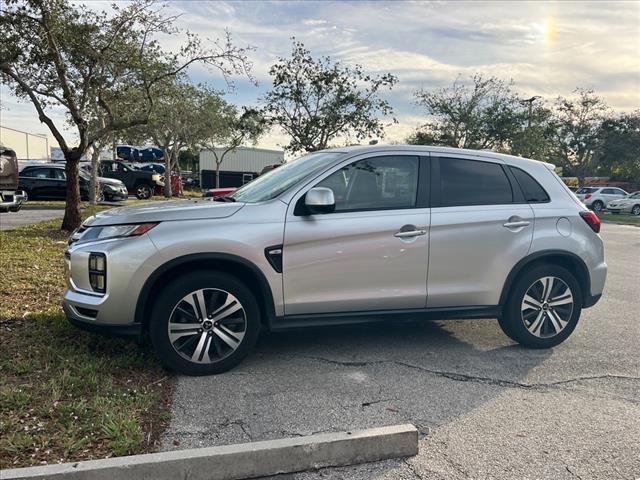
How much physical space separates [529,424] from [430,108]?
31001mm

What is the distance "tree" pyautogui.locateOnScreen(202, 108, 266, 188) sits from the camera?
29562mm

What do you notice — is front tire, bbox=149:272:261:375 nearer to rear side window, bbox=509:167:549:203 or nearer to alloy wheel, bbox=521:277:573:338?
alloy wheel, bbox=521:277:573:338

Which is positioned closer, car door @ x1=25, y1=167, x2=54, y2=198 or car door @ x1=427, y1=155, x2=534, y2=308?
car door @ x1=427, y1=155, x2=534, y2=308

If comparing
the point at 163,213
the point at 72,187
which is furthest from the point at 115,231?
the point at 72,187

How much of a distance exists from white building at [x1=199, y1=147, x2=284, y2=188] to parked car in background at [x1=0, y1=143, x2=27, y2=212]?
29.3 meters

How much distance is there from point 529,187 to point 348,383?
2.52 meters

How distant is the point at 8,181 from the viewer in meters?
13.3

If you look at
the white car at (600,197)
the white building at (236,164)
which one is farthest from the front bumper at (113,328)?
the white building at (236,164)

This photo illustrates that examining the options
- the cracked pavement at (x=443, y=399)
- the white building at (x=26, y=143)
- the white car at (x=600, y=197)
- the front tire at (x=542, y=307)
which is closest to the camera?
the cracked pavement at (x=443, y=399)

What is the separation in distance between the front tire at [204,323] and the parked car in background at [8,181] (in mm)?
11118

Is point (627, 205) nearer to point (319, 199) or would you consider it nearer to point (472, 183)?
point (472, 183)

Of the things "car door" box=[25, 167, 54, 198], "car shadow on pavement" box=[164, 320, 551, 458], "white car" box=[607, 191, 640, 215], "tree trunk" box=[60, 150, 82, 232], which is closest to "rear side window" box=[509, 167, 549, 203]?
"car shadow on pavement" box=[164, 320, 551, 458]

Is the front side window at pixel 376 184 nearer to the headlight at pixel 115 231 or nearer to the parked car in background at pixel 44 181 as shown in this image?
the headlight at pixel 115 231

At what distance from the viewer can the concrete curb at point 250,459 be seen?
2.59 metres
